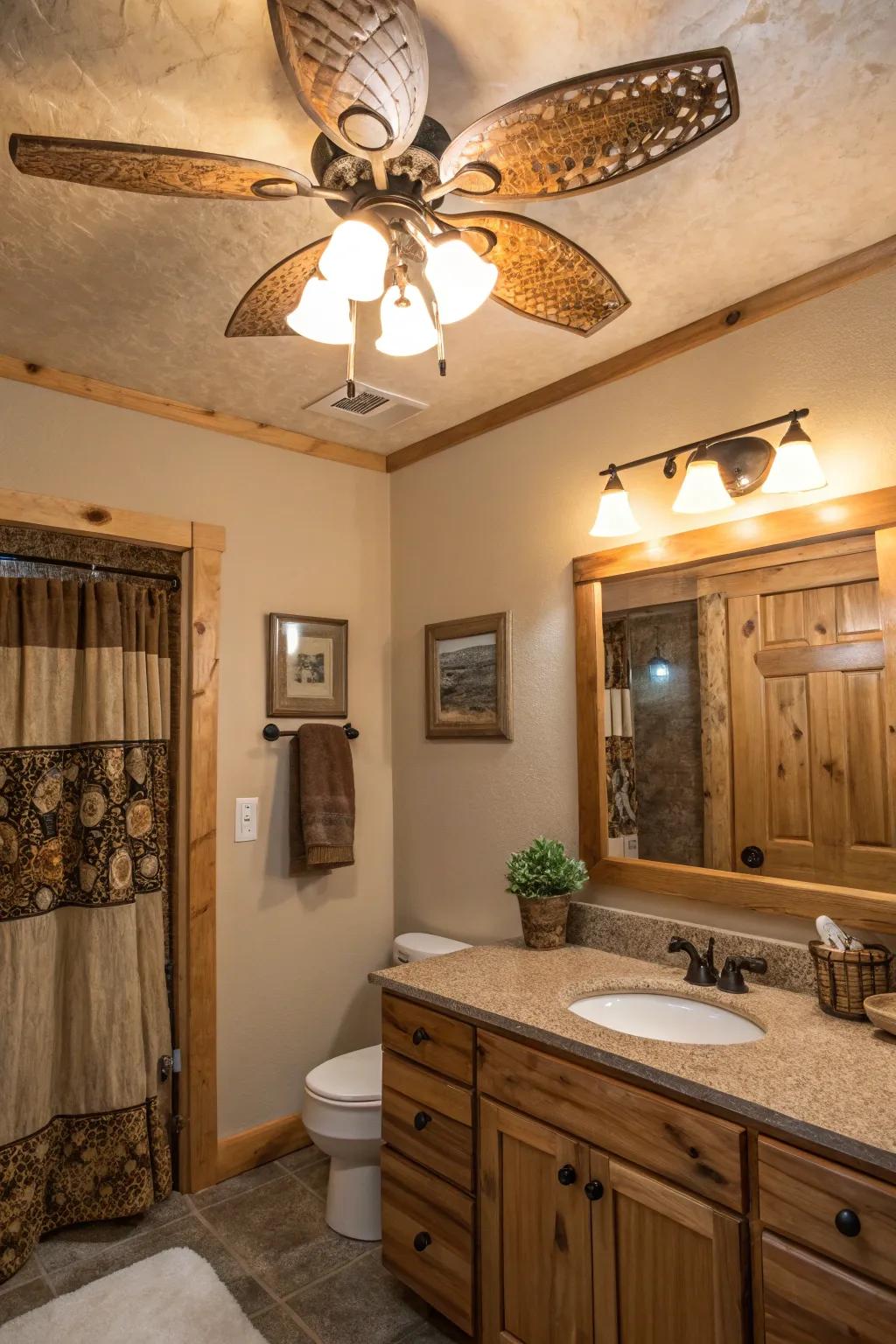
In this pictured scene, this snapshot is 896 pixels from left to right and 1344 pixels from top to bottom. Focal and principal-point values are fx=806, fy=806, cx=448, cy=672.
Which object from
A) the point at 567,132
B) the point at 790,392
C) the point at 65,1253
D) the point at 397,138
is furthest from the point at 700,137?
the point at 65,1253

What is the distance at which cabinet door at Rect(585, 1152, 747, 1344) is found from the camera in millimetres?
1342

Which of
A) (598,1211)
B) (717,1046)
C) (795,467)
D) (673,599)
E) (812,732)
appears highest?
(795,467)

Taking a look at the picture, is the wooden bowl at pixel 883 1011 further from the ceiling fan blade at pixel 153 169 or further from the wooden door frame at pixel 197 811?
the wooden door frame at pixel 197 811

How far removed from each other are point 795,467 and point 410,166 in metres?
1.08

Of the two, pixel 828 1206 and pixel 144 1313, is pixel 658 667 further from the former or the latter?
pixel 144 1313

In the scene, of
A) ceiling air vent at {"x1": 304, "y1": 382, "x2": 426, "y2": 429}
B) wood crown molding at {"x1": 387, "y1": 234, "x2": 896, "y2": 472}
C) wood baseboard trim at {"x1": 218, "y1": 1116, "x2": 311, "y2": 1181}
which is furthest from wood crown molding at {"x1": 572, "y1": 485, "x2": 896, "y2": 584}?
wood baseboard trim at {"x1": 218, "y1": 1116, "x2": 311, "y2": 1181}

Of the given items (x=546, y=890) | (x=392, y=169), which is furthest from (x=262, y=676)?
(x=392, y=169)

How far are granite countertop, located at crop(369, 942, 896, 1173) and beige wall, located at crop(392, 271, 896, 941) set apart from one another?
0.25m

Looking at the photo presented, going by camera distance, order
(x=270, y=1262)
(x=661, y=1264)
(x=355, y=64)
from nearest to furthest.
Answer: (x=355, y=64) < (x=661, y=1264) < (x=270, y=1262)

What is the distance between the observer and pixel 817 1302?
1.23 metres

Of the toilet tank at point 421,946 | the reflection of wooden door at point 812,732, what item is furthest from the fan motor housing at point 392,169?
the toilet tank at point 421,946

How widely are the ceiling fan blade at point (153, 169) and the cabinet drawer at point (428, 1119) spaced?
5.98 feet

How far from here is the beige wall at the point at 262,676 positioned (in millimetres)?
2533

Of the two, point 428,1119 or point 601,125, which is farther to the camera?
point 428,1119
